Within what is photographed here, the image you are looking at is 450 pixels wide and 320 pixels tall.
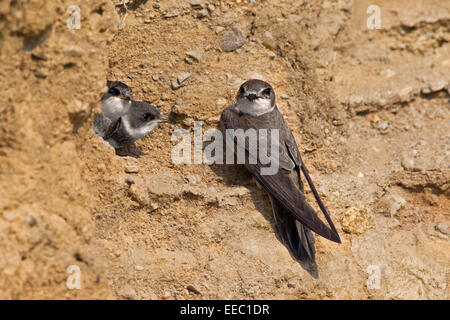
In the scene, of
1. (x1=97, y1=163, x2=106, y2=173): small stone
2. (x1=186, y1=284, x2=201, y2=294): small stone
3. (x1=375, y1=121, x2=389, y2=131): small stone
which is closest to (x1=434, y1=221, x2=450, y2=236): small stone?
(x1=375, y1=121, x2=389, y2=131): small stone

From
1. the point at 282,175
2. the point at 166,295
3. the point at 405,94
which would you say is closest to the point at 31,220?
the point at 166,295

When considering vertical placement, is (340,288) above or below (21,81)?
below

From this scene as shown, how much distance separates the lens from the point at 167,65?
4.23 metres

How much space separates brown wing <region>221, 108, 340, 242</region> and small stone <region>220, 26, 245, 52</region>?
0.55 metres

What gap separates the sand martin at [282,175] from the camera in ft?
12.0

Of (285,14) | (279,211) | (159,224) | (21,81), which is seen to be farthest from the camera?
(285,14)

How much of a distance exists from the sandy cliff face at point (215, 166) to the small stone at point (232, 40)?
0.7 inches

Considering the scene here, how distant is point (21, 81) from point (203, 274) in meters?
1.49

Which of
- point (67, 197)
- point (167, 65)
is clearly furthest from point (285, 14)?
point (67, 197)

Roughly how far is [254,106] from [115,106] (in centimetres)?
95

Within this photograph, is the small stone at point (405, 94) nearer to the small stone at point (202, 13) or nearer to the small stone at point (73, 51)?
the small stone at point (202, 13)

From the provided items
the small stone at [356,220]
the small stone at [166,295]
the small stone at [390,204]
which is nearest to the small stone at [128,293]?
the small stone at [166,295]

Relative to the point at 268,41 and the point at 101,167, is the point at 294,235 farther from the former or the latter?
the point at 268,41

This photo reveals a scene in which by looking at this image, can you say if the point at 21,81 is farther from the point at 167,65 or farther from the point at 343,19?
the point at 343,19
